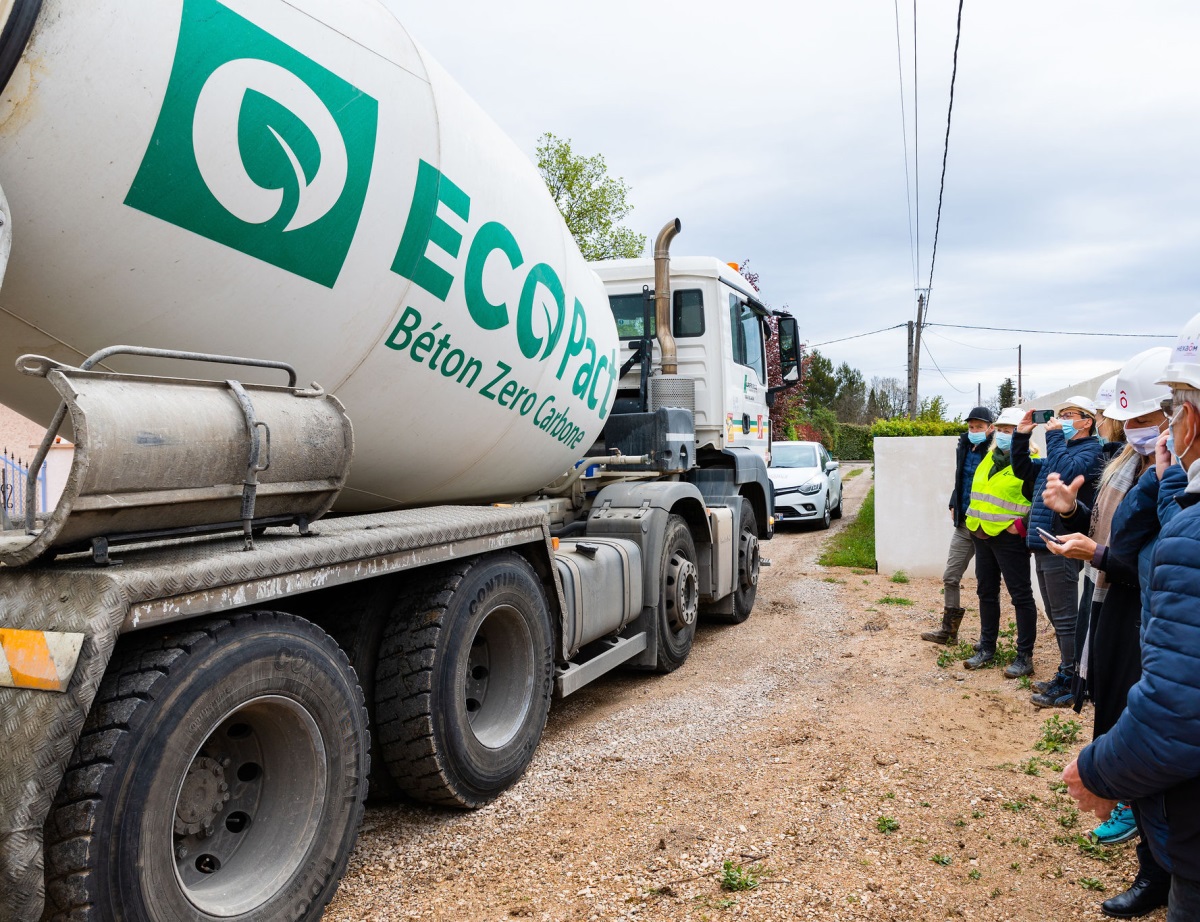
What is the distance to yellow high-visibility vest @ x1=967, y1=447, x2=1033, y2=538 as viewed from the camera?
5.81 meters

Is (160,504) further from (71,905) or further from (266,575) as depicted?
(71,905)

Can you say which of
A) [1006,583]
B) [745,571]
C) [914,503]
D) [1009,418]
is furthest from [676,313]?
[914,503]

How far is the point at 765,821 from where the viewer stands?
11.6 ft

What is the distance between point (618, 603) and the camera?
5.23 metres

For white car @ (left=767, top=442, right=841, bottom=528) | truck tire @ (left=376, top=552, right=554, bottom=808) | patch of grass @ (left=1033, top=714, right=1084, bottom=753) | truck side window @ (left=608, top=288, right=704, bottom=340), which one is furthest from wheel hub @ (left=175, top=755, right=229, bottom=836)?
white car @ (left=767, top=442, right=841, bottom=528)

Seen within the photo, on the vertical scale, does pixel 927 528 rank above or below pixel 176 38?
below

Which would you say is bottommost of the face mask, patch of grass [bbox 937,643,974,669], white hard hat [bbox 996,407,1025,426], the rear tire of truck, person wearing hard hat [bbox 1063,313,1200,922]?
patch of grass [bbox 937,643,974,669]

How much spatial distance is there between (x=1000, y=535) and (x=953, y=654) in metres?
1.08

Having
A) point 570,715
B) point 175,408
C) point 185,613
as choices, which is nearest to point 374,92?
point 175,408

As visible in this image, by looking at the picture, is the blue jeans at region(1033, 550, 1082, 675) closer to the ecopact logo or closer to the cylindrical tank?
the cylindrical tank

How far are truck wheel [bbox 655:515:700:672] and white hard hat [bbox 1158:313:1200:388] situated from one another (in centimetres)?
397

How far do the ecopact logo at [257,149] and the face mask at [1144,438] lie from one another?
3.07 meters

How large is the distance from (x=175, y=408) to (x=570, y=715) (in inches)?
137

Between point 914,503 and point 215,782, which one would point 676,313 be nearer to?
point 914,503
